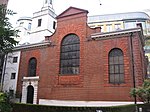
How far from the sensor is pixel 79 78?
2589 cm

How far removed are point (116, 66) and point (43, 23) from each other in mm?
18563

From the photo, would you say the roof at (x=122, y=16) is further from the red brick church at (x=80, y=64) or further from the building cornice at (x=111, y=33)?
the building cornice at (x=111, y=33)

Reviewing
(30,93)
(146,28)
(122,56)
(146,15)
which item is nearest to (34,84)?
(30,93)

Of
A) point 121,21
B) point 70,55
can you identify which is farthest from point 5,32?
point 121,21

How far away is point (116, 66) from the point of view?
24.3 m

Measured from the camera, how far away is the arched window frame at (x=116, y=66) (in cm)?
2378

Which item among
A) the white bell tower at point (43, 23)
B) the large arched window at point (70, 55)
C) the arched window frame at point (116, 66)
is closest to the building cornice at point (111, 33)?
the arched window frame at point (116, 66)

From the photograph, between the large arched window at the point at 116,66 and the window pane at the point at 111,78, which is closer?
the large arched window at the point at 116,66

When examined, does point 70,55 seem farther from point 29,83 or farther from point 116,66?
point 29,83

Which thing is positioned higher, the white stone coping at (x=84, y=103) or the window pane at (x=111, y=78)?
the window pane at (x=111, y=78)

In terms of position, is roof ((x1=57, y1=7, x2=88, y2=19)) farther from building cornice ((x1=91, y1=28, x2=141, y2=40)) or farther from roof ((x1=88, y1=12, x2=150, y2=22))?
roof ((x1=88, y1=12, x2=150, y2=22))

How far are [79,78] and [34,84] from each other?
7155 millimetres

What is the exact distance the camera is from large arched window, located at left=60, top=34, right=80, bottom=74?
1065 inches

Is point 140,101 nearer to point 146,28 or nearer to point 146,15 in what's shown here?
point 146,28
